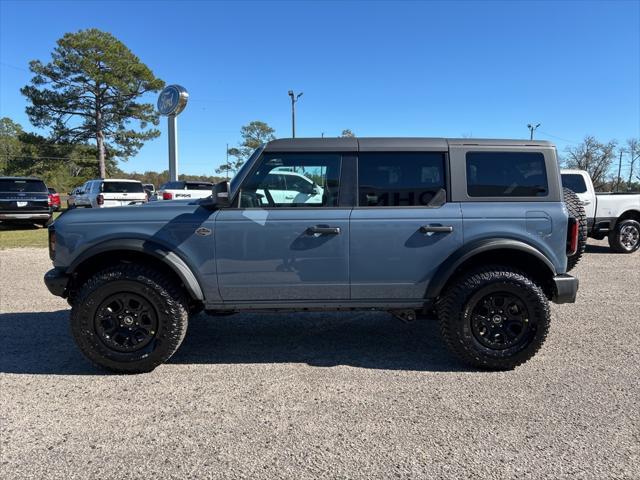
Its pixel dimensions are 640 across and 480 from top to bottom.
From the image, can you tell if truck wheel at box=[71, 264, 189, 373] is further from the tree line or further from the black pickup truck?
the tree line

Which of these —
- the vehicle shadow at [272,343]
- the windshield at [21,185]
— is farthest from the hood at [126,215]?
the windshield at [21,185]

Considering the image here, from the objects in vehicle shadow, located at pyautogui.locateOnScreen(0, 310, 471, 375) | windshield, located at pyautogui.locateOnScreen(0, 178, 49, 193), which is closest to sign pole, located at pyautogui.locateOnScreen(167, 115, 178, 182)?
windshield, located at pyautogui.locateOnScreen(0, 178, 49, 193)

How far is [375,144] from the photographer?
3.92 metres

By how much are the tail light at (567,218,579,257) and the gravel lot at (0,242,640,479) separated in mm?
1000

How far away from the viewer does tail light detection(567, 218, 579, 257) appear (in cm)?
390

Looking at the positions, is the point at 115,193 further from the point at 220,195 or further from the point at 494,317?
the point at 494,317

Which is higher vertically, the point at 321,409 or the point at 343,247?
the point at 343,247

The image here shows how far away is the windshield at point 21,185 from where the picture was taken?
1510 cm

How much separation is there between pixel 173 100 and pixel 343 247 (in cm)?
1633

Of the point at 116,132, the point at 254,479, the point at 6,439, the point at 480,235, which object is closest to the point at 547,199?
the point at 480,235

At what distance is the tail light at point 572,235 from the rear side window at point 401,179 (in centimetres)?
Result: 112

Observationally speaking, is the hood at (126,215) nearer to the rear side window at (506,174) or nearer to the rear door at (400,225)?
the rear door at (400,225)

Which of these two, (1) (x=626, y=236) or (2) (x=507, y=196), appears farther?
(1) (x=626, y=236)

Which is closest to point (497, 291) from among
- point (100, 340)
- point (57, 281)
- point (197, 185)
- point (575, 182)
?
point (100, 340)
